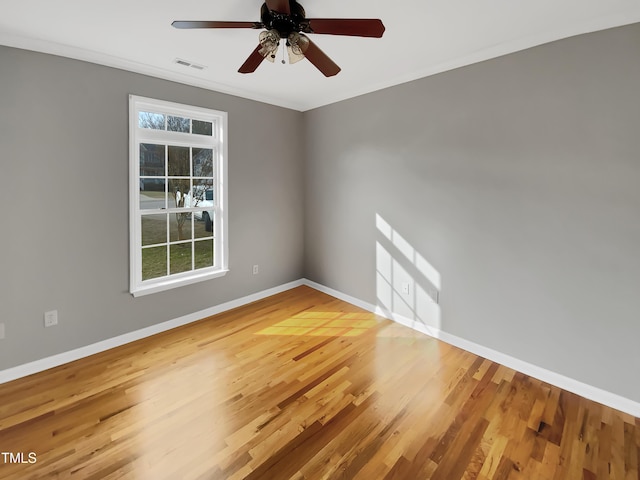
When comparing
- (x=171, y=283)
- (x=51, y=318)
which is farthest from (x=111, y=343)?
(x=171, y=283)

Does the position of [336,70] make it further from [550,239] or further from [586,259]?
[586,259]

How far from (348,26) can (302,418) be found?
7.73 feet

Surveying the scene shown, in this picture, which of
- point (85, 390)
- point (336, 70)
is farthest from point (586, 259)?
point (85, 390)

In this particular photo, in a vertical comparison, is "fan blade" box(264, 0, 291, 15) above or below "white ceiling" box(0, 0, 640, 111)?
below

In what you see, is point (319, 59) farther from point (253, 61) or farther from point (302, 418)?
point (302, 418)

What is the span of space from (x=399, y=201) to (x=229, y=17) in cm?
215

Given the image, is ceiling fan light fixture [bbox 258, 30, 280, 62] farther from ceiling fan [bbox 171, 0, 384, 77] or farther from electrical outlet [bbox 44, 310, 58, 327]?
electrical outlet [bbox 44, 310, 58, 327]

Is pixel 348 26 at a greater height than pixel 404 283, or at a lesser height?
greater

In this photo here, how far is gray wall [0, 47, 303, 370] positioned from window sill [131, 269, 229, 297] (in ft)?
0.24

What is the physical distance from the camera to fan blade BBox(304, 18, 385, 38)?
1.59 meters

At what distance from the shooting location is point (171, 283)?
123 inches

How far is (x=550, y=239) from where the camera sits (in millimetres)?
2291

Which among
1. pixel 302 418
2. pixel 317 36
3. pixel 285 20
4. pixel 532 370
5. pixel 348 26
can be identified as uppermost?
pixel 317 36

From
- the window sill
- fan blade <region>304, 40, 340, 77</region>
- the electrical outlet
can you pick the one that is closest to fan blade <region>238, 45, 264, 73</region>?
fan blade <region>304, 40, 340, 77</region>
